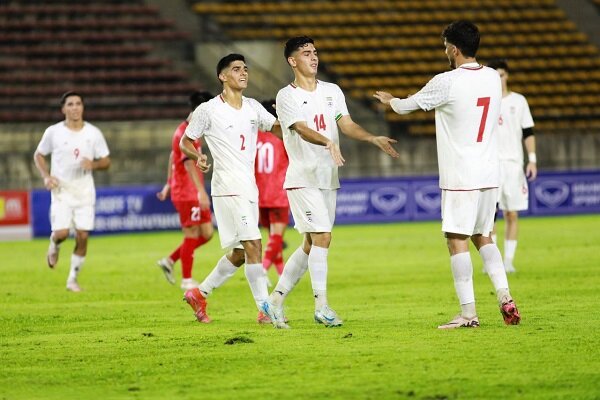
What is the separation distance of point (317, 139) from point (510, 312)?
6.50 feet

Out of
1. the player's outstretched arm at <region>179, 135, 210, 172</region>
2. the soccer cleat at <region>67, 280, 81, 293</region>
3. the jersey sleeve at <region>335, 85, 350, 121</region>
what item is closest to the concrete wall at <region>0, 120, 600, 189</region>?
the soccer cleat at <region>67, 280, 81, 293</region>

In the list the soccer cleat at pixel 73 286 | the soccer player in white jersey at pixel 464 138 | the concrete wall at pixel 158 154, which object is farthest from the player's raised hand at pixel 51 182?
the concrete wall at pixel 158 154

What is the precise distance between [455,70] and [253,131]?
1830 mm

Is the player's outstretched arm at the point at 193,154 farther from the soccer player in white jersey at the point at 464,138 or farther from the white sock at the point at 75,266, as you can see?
the white sock at the point at 75,266

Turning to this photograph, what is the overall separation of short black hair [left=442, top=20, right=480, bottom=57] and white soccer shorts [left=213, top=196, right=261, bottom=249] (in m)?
2.13

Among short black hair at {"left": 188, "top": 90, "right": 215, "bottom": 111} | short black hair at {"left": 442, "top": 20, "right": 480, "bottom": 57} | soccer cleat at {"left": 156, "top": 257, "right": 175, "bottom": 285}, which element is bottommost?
soccer cleat at {"left": 156, "top": 257, "right": 175, "bottom": 285}

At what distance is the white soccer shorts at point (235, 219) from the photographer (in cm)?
1027

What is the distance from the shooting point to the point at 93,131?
15156mm

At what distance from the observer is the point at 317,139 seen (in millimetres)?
9766

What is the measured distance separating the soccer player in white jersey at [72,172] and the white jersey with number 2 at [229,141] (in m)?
4.76

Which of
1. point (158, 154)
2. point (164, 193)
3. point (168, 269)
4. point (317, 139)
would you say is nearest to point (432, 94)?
point (317, 139)

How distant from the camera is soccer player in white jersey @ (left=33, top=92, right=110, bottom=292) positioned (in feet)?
49.2

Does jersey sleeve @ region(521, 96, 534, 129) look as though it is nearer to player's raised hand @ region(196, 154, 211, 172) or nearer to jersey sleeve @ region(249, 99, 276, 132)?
jersey sleeve @ region(249, 99, 276, 132)

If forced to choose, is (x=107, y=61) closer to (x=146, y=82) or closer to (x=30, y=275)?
(x=146, y=82)
